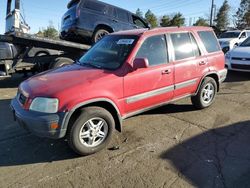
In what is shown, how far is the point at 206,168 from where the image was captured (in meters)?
3.48

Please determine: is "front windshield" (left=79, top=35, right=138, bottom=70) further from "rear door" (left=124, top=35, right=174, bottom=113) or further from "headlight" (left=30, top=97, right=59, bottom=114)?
"headlight" (left=30, top=97, right=59, bottom=114)

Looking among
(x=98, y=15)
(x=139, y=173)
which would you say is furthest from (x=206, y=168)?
(x=98, y=15)

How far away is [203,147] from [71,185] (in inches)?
82.7

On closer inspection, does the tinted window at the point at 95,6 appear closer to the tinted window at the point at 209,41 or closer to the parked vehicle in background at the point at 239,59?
the parked vehicle in background at the point at 239,59

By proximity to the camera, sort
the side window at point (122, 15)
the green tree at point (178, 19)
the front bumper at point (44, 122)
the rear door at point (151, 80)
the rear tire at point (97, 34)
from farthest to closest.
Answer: the green tree at point (178, 19) < the side window at point (122, 15) < the rear tire at point (97, 34) < the rear door at point (151, 80) < the front bumper at point (44, 122)

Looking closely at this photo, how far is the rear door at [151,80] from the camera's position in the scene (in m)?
4.22

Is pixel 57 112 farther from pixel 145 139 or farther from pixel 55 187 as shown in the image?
pixel 145 139

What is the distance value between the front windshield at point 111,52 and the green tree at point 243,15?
50252 mm

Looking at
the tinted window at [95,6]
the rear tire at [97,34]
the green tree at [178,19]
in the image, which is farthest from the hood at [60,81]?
the green tree at [178,19]

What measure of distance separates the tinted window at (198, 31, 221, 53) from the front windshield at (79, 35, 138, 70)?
1846 mm

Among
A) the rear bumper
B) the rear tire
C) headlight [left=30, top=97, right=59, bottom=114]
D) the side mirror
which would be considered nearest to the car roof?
the side mirror

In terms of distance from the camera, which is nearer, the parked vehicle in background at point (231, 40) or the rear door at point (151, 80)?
the rear door at point (151, 80)

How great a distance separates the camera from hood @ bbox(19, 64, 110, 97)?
12.0 ft

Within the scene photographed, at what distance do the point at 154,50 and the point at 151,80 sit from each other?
1.85 feet
